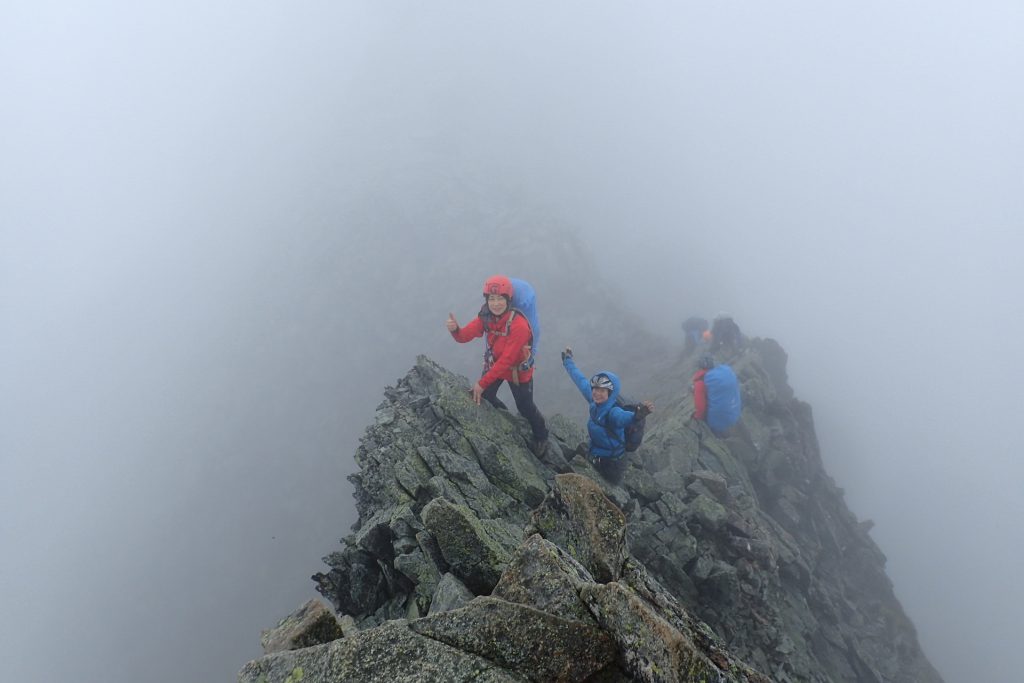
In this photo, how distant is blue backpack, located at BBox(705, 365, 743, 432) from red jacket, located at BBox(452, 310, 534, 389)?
12147 mm

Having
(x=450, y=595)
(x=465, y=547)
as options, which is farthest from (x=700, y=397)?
(x=450, y=595)

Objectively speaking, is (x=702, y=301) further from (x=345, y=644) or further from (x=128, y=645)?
(x=345, y=644)

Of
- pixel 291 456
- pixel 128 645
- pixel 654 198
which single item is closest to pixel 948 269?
pixel 654 198

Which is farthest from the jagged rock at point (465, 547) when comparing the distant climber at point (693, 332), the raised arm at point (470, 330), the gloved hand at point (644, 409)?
the distant climber at point (693, 332)

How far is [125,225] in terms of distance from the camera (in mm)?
100438

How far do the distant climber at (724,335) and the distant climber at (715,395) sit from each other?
52.7 ft

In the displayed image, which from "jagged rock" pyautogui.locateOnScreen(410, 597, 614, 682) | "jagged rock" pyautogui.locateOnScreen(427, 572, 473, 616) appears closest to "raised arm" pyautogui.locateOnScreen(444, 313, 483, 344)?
"jagged rock" pyautogui.locateOnScreen(427, 572, 473, 616)

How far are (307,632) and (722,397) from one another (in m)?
20.6

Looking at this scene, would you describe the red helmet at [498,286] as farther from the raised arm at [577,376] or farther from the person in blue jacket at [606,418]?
the raised arm at [577,376]

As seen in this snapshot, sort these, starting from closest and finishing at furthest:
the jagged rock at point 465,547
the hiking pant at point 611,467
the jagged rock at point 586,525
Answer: the jagged rock at point 586,525 → the jagged rock at point 465,547 → the hiking pant at point 611,467

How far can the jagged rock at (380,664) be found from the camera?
539cm

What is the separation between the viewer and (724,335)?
40.0 metres

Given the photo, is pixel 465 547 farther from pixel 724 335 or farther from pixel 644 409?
pixel 724 335

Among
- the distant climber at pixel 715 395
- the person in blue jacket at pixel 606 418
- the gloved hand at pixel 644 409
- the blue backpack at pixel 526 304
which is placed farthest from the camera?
the distant climber at pixel 715 395
